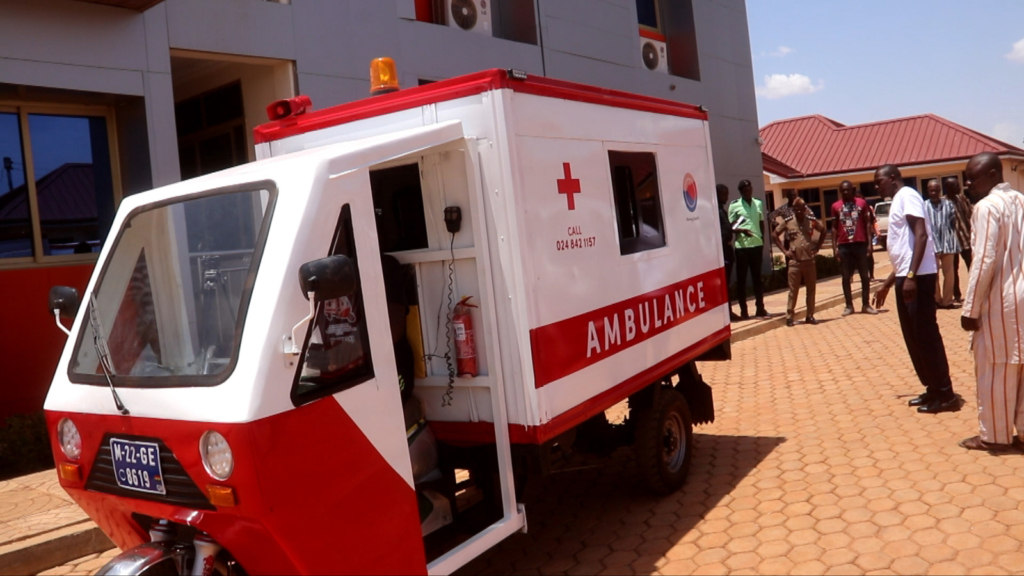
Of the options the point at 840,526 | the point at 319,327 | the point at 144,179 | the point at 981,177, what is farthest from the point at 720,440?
the point at 144,179

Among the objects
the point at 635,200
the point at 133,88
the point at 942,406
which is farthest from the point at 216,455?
the point at 133,88

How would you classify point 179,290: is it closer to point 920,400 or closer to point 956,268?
point 920,400

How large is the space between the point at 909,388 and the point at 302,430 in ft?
21.0

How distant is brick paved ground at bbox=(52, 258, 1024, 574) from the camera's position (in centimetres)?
440

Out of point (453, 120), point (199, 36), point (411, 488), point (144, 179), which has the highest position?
point (199, 36)

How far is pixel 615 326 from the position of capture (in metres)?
4.97

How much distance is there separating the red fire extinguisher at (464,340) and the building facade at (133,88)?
526cm

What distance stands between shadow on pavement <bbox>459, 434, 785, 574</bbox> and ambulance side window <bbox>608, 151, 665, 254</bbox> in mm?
1582

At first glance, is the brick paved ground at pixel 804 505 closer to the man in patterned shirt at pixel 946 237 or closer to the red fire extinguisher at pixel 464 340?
the red fire extinguisher at pixel 464 340

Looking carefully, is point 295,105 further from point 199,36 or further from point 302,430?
point 199,36

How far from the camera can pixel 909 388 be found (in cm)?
787

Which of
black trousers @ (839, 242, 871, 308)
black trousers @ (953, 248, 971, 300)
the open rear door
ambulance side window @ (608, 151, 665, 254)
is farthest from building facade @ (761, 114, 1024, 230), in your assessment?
the open rear door

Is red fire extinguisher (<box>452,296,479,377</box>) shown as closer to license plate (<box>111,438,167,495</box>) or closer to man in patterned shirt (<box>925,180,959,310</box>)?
license plate (<box>111,438,167,495</box>)

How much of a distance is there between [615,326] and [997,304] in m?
2.56
